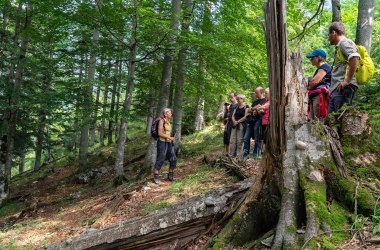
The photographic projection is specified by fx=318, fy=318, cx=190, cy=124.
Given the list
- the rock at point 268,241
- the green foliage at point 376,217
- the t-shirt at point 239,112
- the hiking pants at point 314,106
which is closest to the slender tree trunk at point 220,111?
the t-shirt at point 239,112

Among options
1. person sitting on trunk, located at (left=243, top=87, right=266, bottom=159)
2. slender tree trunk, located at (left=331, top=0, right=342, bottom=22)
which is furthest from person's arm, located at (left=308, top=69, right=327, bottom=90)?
slender tree trunk, located at (left=331, top=0, right=342, bottom=22)

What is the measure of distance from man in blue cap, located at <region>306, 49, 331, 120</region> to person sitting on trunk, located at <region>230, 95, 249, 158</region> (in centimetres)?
335

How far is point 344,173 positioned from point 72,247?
3998 mm

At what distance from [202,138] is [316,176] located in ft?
45.1

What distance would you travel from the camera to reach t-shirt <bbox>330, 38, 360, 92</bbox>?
448 cm

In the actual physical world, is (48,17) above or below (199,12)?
below

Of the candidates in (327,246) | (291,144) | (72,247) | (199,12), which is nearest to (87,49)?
(199,12)

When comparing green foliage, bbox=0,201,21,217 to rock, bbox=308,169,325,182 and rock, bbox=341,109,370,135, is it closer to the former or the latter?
rock, bbox=308,169,325,182

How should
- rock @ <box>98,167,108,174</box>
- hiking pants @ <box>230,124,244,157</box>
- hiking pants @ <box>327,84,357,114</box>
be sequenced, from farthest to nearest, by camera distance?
rock @ <box>98,167,108,174</box>, hiking pants @ <box>230,124,244,157</box>, hiking pants @ <box>327,84,357,114</box>

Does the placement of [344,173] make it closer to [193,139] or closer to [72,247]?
[72,247]

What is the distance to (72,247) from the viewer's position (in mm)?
4855

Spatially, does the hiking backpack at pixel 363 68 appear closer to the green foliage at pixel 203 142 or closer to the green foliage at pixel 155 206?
the green foliage at pixel 155 206

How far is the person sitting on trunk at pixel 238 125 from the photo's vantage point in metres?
8.87

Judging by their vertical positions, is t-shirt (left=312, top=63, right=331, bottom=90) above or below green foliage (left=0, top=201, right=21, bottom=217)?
above
